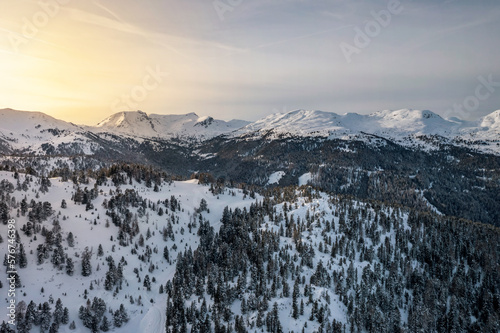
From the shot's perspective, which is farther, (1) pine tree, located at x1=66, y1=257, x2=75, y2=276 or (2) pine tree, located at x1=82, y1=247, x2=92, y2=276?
(2) pine tree, located at x1=82, y1=247, x2=92, y2=276

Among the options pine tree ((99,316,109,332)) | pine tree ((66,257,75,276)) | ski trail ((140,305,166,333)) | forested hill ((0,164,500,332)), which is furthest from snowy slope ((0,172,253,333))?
pine tree ((99,316,109,332))

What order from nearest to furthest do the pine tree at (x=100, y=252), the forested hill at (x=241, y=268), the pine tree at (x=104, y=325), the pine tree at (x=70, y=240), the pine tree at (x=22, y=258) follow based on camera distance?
the pine tree at (x=104, y=325)
the forested hill at (x=241, y=268)
the pine tree at (x=22, y=258)
the pine tree at (x=70, y=240)
the pine tree at (x=100, y=252)

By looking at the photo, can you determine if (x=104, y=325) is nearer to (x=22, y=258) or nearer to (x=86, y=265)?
(x=86, y=265)

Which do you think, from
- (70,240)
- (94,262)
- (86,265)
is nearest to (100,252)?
(94,262)

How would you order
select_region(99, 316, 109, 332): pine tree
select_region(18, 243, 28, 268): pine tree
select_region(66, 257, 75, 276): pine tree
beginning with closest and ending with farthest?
select_region(99, 316, 109, 332): pine tree < select_region(18, 243, 28, 268): pine tree < select_region(66, 257, 75, 276): pine tree

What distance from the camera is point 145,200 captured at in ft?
641

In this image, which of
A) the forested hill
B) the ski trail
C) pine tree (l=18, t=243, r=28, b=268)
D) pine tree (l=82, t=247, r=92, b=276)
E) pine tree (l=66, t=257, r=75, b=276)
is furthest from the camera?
pine tree (l=82, t=247, r=92, b=276)

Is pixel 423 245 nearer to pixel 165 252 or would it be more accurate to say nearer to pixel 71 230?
pixel 165 252

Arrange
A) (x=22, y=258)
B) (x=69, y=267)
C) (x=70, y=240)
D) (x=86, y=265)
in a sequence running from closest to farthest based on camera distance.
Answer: (x=22, y=258), (x=69, y=267), (x=86, y=265), (x=70, y=240)

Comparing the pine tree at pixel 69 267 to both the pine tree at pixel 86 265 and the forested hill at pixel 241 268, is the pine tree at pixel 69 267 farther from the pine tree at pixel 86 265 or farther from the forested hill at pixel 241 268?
the pine tree at pixel 86 265

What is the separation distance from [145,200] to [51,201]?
51.2 m

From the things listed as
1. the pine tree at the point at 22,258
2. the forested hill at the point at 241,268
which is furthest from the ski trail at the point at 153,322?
the pine tree at the point at 22,258

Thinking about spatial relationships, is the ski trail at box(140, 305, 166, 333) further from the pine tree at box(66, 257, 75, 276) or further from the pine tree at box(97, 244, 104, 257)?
the pine tree at box(97, 244, 104, 257)

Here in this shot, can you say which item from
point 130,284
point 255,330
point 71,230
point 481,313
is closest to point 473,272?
point 481,313
